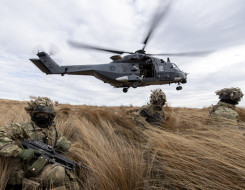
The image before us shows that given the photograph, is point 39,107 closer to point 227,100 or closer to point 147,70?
point 227,100

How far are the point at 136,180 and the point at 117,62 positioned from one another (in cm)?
993

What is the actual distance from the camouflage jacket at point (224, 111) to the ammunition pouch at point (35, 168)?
3.38 m

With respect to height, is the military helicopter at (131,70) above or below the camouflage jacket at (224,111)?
above

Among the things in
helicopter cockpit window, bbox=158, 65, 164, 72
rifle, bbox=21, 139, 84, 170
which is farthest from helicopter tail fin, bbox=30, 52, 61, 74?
rifle, bbox=21, 139, 84, 170

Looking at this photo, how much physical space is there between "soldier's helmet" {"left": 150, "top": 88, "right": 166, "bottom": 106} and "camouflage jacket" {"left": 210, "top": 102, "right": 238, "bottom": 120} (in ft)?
3.63

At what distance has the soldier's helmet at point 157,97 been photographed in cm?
450

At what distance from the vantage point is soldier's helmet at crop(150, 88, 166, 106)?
4500 mm

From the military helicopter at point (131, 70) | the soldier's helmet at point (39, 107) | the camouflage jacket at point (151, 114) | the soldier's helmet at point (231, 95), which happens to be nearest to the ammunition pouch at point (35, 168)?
the soldier's helmet at point (39, 107)

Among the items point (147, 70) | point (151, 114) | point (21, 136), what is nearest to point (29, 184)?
point (21, 136)

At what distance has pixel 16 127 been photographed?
231 cm

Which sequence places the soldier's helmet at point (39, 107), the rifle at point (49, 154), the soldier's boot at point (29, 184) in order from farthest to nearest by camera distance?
the soldier's helmet at point (39, 107)
the rifle at point (49, 154)
the soldier's boot at point (29, 184)

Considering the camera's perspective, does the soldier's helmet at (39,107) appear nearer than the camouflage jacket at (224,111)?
Yes

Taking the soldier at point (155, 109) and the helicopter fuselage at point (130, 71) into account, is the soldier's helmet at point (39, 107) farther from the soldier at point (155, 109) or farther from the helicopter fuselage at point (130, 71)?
the helicopter fuselage at point (130, 71)

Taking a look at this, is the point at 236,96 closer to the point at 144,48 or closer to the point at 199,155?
the point at 199,155
